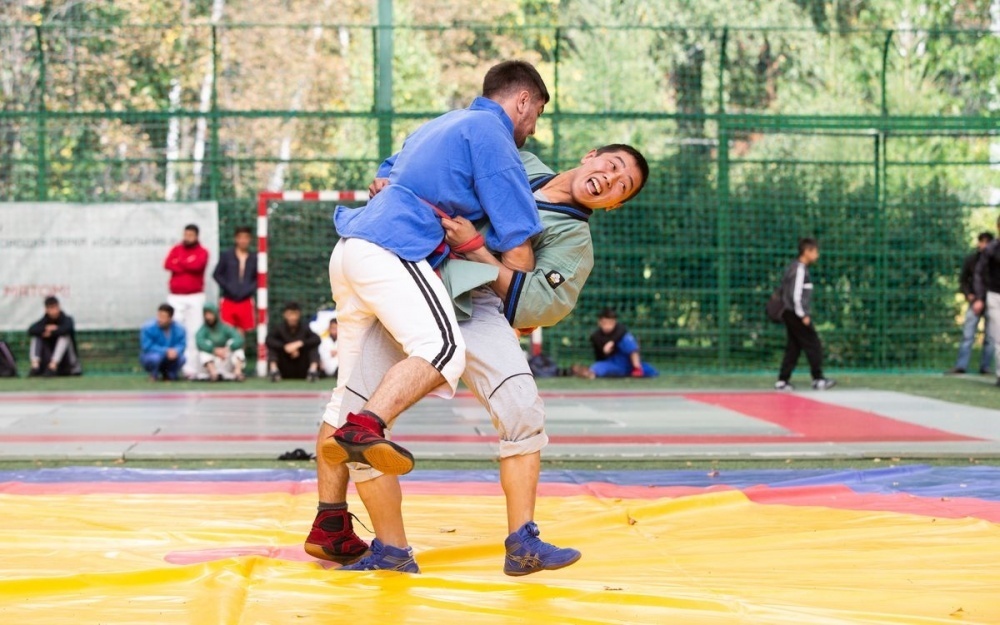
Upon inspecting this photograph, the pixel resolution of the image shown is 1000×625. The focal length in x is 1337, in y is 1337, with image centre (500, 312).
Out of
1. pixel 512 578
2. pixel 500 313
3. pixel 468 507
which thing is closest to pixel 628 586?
pixel 512 578

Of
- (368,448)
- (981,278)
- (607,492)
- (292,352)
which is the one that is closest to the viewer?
(368,448)

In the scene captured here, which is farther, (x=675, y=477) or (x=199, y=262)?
(x=199, y=262)

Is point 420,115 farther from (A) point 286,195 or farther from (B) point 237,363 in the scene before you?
(B) point 237,363

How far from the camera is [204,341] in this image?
14.8 metres

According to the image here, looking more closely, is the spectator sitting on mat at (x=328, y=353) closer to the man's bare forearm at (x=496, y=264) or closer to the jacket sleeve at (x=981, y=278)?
the jacket sleeve at (x=981, y=278)

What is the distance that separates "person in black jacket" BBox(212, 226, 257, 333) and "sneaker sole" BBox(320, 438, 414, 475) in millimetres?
11125

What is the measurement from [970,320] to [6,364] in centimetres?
1118

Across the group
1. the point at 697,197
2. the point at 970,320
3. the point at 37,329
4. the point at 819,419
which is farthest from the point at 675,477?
the point at 37,329

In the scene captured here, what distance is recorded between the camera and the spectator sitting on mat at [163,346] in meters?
14.9

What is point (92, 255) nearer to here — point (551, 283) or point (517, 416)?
point (551, 283)

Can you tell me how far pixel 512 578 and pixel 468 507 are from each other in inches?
66.7

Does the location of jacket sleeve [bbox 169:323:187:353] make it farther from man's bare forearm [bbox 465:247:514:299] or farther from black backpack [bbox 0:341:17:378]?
man's bare forearm [bbox 465:247:514:299]

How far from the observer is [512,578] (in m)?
4.29

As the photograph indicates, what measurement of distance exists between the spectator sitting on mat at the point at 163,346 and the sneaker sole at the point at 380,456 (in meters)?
11.2
